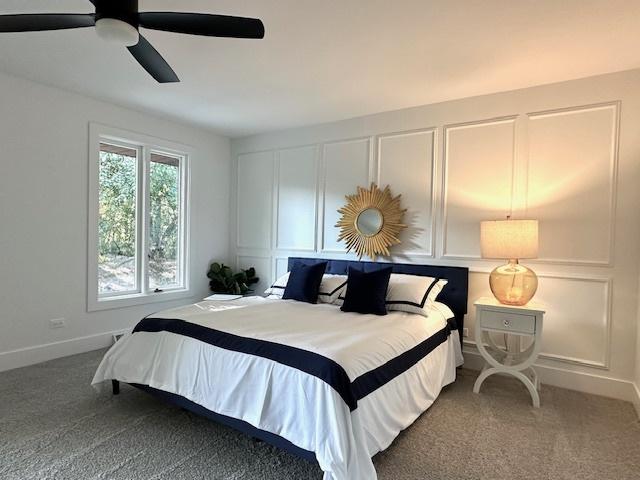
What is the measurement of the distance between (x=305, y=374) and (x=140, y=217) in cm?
341

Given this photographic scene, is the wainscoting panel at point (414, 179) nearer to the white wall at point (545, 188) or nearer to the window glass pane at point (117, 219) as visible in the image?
the white wall at point (545, 188)

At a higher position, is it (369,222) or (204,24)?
(204,24)

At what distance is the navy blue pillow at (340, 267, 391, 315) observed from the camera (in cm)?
307

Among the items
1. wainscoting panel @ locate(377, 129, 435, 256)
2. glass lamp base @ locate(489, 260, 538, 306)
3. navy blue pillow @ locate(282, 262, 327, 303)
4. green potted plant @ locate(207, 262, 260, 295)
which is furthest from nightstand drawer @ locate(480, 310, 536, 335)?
green potted plant @ locate(207, 262, 260, 295)

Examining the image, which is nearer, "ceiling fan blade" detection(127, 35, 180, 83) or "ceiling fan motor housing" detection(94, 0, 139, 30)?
"ceiling fan motor housing" detection(94, 0, 139, 30)

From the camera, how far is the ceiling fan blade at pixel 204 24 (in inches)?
69.2

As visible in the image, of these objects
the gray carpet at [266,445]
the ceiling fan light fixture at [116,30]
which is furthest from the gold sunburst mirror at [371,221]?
the ceiling fan light fixture at [116,30]

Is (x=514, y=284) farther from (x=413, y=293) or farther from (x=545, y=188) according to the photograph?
(x=545, y=188)

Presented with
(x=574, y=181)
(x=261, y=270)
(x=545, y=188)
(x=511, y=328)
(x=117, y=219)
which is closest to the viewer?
(x=511, y=328)

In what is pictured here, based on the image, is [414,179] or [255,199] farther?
[255,199]

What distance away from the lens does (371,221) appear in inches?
163

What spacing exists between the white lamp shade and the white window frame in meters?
3.69

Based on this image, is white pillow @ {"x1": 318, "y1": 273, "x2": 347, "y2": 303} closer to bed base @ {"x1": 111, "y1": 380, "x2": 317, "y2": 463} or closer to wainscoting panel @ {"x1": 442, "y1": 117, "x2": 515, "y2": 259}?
wainscoting panel @ {"x1": 442, "y1": 117, "x2": 515, "y2": 259}

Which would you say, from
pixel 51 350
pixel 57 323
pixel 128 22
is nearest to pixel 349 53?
pixel 128 22
